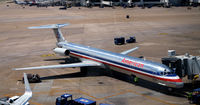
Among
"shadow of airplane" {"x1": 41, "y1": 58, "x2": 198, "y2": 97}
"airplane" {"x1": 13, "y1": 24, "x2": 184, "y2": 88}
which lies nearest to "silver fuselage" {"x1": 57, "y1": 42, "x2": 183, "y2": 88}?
"airplane" {"x1": 13, "y1": 24, "x2": 184, "y2": 88}

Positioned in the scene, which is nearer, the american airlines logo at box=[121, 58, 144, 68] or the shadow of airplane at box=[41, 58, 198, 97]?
the shadow of airplane at box=[41, 58, 198, 97]

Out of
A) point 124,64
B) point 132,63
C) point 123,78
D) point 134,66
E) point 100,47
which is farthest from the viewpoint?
point 100,47

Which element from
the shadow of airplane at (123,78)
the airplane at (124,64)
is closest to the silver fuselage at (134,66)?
the airplane at (124,64)

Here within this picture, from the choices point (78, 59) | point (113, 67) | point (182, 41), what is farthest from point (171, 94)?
point (182, 41)

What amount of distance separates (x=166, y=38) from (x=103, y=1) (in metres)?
111

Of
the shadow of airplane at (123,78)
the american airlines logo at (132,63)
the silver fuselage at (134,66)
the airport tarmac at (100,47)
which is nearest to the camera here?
the silver fuselage at (134,66)

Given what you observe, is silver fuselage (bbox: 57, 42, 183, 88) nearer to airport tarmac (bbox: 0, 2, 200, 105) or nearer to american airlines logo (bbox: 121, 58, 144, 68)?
american airlines logo (bbox: 121, 58, 144, 68)

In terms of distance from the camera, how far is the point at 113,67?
36688 millimetres

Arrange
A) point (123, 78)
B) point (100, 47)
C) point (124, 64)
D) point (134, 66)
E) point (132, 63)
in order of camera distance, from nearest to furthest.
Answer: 1. point (134, 66)
2. point (132, 63)
3. point (124, 64)
4. point (123, 78)
5. point (100, 47)

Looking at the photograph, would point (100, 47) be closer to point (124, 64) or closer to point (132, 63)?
point (124, 64)

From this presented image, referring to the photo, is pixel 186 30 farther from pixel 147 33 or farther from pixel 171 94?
pixel 171 94

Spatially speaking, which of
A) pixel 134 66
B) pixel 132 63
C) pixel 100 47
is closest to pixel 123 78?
pixel 132 63

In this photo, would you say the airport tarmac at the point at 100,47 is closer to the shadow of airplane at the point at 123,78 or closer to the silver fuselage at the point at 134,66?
the shadow of airplane at the point at 123,78

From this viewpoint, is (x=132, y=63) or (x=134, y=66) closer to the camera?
(x=134, y=66)
